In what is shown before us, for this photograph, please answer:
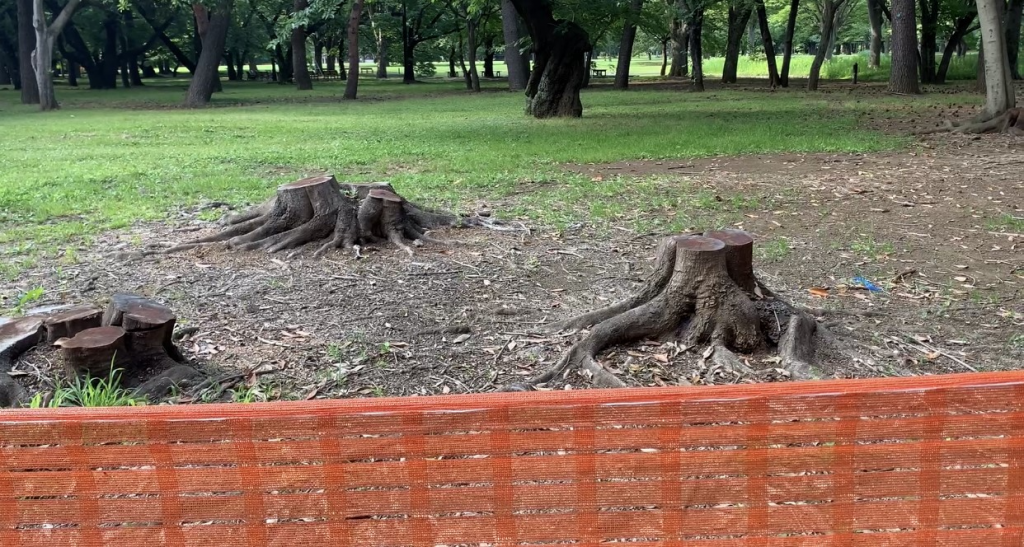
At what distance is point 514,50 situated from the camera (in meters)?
32.2

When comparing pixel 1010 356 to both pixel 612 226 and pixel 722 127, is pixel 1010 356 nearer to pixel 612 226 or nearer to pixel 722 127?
pixel 612 226

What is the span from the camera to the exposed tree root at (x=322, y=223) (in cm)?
638

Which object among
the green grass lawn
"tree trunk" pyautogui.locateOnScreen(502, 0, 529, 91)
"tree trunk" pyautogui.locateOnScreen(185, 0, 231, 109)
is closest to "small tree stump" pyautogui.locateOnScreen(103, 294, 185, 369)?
the green grass lawn

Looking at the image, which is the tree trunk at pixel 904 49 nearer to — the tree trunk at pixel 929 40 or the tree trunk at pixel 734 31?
the tree trunk at pixel 929 40

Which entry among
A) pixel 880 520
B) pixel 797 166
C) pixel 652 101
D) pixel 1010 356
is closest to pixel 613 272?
pixel 1010 356

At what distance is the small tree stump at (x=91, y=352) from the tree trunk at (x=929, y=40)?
2993cm

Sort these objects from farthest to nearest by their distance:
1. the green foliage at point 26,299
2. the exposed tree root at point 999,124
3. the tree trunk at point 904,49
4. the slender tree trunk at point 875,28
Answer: the slender tree trunk at point 875,28, the tree trunk at point 904,49, the exposed tree root at point 999,124, the green foliage at point 26,299

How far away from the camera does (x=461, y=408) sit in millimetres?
1802

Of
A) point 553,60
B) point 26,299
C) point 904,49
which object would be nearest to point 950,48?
point 904,49

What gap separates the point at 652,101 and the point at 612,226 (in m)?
17.9

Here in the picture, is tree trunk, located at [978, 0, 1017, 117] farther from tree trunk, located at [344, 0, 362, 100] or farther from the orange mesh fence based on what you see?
tree trunk, located at [344, 0, 362, 100]

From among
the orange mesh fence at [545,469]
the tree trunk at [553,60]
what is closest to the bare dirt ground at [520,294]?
the orange mesh fence at [545,469]

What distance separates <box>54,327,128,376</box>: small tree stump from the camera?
3580 millimetres

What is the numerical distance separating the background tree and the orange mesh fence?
24041 mm
